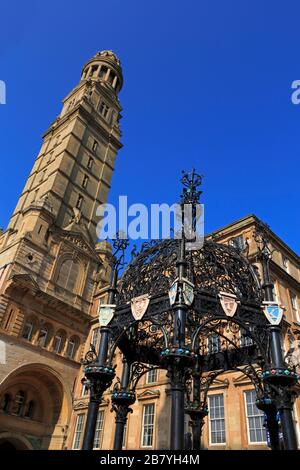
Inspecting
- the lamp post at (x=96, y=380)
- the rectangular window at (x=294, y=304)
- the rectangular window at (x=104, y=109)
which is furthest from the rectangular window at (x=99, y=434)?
the rectangular window at (x=104, y=109)

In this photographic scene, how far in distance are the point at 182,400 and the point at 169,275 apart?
4274 millimetres

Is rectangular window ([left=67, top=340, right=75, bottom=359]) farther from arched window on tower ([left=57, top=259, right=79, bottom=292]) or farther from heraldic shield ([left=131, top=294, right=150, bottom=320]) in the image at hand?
heraldic shield ([left=131, top=294, right=150, bottom=320])

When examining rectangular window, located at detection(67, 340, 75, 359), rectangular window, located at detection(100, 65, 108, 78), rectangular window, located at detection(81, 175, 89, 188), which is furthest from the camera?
rectangular window, located at detection(100, 65, 108, 78)

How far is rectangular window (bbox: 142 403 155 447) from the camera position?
22214 mm

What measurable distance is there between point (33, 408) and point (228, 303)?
86.2ft

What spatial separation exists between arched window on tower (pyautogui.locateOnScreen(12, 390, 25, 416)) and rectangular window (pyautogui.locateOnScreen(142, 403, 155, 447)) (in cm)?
1116

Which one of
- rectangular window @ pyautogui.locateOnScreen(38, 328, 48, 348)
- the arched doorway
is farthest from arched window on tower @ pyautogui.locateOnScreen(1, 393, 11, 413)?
rectangular window @ pyautogui.locateOnScreen(38, 328, 48, 348)

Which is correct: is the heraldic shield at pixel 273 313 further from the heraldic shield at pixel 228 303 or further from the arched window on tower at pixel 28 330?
the arched window on tower at pixel 28 330

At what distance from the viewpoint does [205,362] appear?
41.9 ft

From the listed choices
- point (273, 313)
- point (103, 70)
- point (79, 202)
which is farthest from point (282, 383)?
point (103, 70)

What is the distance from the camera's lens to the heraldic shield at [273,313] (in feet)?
29.7

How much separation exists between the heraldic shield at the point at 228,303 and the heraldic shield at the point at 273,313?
0.80m

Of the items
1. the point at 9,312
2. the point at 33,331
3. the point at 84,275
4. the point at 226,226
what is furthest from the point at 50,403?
the point at 226,226
